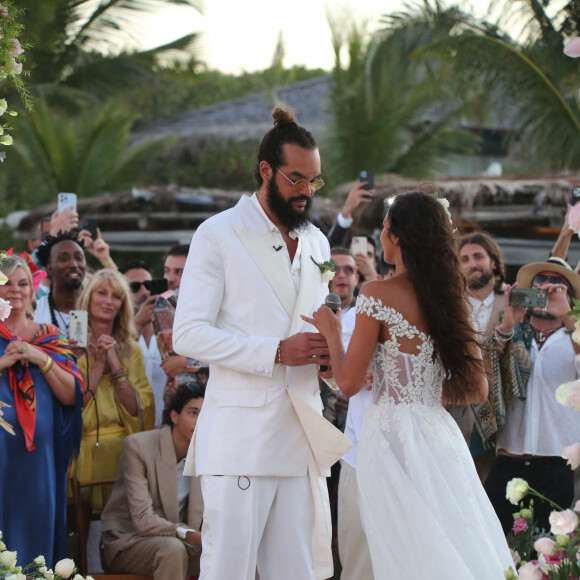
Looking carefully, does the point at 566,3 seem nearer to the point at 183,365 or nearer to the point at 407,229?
the point at 183,365

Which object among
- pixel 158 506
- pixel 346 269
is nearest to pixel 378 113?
pixel 346 269

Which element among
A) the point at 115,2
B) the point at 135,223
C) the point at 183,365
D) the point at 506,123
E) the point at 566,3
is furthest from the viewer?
the point at 506,123

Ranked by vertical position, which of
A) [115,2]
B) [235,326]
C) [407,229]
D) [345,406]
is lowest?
[345,406]

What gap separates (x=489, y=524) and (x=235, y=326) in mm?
1437

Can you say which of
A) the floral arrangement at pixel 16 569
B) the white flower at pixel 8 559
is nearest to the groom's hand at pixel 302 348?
the floral arrangement at pixel 16 569

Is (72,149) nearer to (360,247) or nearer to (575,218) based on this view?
(360,247)

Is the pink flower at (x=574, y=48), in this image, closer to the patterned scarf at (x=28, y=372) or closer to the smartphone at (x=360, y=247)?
the patterned scarf at (x=28, y=372)

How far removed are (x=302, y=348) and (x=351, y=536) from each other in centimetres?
233

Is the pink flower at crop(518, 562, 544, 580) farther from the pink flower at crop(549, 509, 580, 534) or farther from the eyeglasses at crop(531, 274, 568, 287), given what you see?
the eyeglasses at crop(531, 274, 568, 287)

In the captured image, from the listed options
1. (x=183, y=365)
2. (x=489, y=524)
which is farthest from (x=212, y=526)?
(x=183, y=365)

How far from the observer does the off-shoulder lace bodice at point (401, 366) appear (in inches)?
175

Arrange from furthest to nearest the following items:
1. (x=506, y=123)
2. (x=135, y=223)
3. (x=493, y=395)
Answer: (x=506, y=123), (x=135, y=223), (x=493, y=395)

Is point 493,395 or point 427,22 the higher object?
point 427,22

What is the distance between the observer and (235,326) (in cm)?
450
